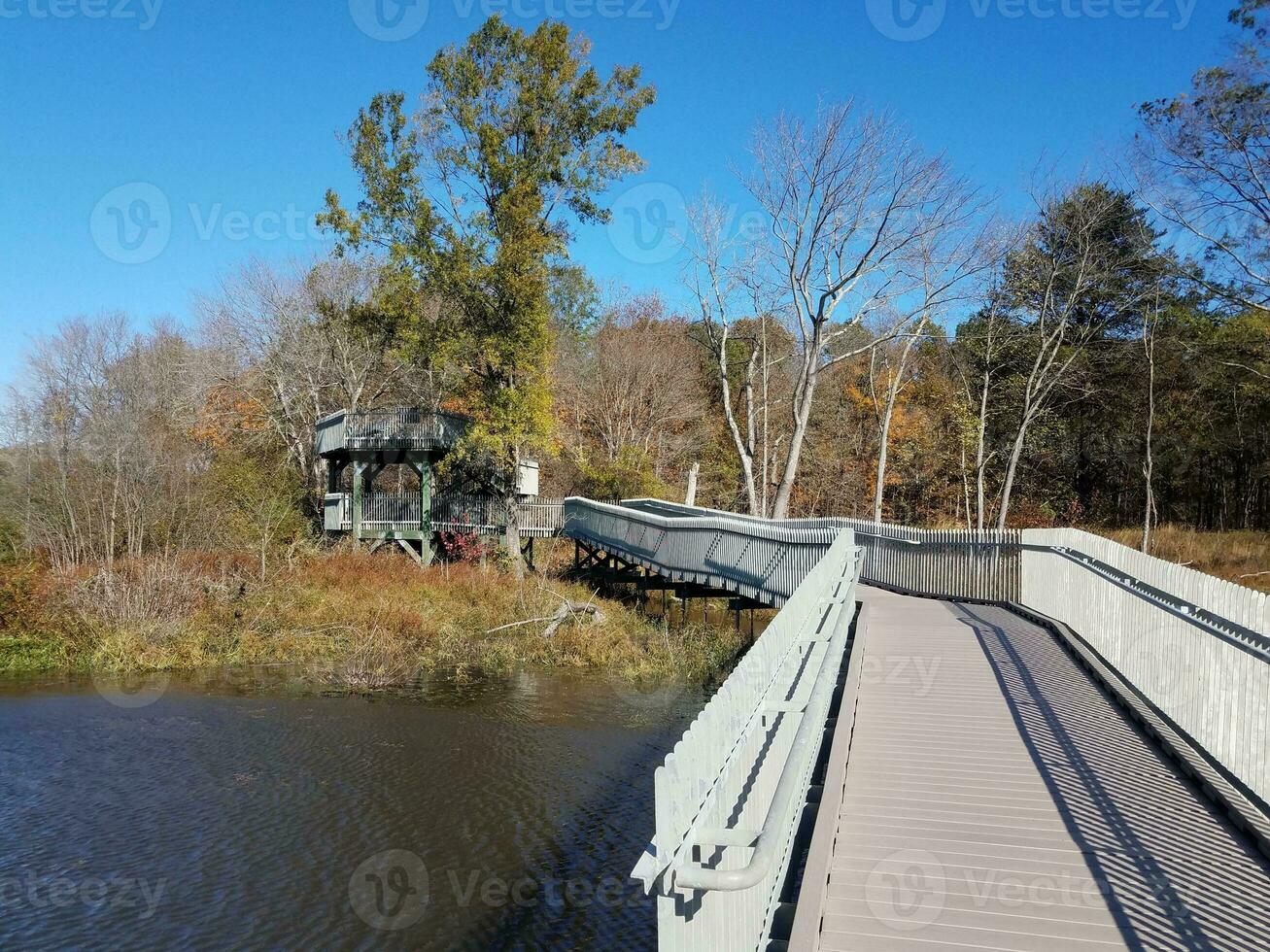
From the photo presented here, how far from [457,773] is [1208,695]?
29.3ft

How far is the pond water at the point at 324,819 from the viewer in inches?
328

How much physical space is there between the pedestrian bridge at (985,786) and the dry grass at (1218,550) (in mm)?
17071

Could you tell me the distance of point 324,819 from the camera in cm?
1065

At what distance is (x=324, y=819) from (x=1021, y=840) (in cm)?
798

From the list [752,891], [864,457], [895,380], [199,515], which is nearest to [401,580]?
[199,515]

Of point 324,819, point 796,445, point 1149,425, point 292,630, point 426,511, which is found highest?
point 1149,425

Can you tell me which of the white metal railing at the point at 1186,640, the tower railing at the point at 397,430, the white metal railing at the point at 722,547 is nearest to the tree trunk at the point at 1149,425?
the white metal railing at the point at 722,547

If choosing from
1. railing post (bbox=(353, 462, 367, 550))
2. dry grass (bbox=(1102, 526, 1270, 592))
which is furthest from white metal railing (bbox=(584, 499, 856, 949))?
railing post (bbox=(353, 462, 367, 550))

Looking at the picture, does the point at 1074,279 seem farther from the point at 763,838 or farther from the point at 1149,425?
the point at 763,838

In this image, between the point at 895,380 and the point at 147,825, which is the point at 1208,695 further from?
the point at 895,380

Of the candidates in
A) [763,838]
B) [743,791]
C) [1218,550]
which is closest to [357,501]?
[1218,550]

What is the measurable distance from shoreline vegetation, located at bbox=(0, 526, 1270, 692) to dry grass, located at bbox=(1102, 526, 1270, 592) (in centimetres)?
77

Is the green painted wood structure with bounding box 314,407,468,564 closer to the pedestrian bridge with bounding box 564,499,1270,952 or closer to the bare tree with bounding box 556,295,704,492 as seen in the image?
the bare tree with bounding box 556,295,704,492

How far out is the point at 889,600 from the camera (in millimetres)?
16047
